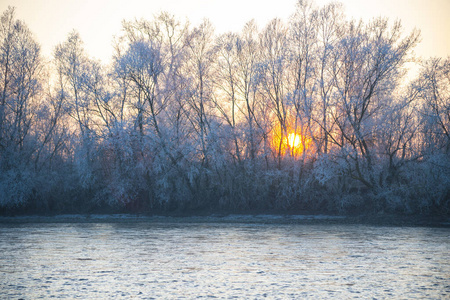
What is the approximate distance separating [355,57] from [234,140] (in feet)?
42.2

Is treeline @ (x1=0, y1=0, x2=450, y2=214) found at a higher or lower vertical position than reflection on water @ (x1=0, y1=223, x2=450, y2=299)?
higher

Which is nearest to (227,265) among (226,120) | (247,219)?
(247,219)

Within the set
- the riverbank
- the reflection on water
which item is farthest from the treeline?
the reflection on water

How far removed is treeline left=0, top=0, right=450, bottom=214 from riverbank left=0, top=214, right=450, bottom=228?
4.19ft

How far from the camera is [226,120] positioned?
4566cm

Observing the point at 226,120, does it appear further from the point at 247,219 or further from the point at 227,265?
the point at 227,265

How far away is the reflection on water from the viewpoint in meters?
13.0

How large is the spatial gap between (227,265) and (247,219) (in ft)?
76.5

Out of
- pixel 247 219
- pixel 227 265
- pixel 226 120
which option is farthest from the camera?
pixel 226 120

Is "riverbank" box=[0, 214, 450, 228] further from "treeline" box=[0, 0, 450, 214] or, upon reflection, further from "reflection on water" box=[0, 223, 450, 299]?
"reflection on water" box=[0, 223, 450, 299]

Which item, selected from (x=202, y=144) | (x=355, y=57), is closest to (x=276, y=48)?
(x=355, y=57)

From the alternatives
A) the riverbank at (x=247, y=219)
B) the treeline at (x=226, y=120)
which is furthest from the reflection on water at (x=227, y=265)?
the treeline at (x=226, y=120)

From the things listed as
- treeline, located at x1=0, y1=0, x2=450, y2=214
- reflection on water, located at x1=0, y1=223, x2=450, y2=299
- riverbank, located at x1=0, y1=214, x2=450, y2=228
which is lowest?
reflection on water, located at x1=0, y1=223, x2=450, y2=299

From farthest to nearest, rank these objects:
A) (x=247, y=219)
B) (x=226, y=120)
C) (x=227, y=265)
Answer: (x=226, y=120) → (x=247, y=219) → (x=227, y=265)
